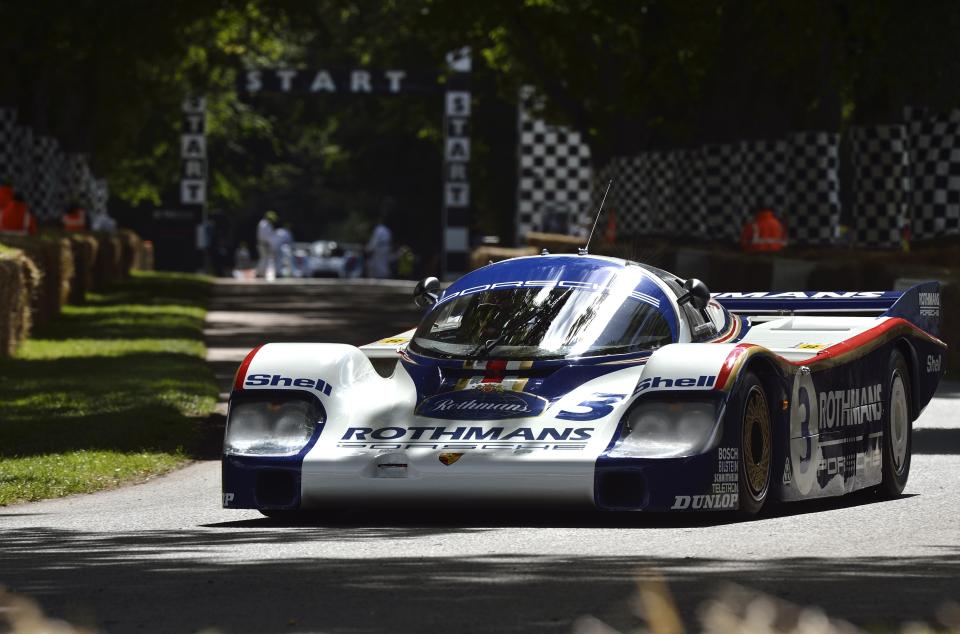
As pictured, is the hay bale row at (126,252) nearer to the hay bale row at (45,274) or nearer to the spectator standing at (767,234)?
the hay bale row at (45,274)

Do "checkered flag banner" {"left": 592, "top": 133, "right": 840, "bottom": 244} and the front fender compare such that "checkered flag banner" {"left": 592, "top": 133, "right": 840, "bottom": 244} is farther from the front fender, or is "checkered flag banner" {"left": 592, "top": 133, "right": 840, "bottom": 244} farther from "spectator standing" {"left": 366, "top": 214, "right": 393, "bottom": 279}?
the front fender

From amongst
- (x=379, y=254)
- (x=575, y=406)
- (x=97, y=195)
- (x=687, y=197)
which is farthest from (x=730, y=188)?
(x=575, y=406)

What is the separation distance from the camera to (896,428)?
10.9 meters

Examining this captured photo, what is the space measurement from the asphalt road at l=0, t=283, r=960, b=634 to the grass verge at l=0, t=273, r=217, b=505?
46.4 inches

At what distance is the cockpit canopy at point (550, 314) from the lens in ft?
32.5

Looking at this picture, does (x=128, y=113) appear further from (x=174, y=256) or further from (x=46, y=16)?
(x=46, y=16)

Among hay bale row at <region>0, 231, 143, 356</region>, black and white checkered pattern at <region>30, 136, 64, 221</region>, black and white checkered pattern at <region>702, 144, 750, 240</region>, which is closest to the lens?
hay bale row at <region>0, 231, 143, 356</region>

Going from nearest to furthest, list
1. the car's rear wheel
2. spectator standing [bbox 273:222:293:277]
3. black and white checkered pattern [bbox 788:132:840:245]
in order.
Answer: the car's rear wheel, black and white checkered pattern [bbox 788:132:840:245], spectator standing [bbox 273:222:293:277]

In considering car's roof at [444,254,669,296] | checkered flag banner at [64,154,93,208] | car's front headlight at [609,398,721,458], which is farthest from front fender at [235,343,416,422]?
checkered flag banner at [64,154,93,208]

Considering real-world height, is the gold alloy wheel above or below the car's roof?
below

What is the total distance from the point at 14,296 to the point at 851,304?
10.8 metres

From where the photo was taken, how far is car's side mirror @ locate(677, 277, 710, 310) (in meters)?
10.4

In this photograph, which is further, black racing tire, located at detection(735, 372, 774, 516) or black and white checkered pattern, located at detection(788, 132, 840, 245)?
black and white checkered pattern, located at detection(788, 132, 840, 245)

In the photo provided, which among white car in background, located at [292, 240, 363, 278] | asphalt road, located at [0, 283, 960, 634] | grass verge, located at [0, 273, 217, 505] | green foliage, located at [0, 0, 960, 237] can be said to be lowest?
white car in background, located at [292, 240, 363, 278]
